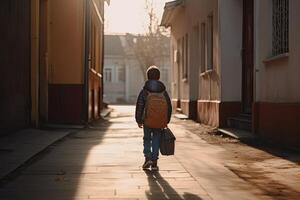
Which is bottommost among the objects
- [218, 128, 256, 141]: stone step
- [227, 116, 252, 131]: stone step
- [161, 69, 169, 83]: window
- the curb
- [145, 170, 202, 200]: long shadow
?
[145, 170, 202, 200]: long shadow

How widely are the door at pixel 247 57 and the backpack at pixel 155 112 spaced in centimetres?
747

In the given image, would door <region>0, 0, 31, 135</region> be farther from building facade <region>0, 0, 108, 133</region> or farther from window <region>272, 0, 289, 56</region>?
window <region>272, 0, 289, 56</region>

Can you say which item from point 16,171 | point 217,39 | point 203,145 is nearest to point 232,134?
point 203,145

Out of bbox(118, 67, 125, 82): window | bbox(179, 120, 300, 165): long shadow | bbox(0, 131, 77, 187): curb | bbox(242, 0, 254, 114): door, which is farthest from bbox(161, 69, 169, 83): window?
bbox(0, 131, 77, 187): curb

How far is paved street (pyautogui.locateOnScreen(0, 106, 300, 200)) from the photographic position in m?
7.45

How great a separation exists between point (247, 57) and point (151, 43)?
48.9m

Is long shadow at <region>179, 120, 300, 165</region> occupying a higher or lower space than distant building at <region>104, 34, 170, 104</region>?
lower

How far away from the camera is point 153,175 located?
8.93 meters

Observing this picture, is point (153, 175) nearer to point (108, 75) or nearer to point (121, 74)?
point (108, 75)

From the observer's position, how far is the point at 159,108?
973 centimetres

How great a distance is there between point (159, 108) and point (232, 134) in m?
5.50

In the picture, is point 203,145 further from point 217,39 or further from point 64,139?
point 217,39

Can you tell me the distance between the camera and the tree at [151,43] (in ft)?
206

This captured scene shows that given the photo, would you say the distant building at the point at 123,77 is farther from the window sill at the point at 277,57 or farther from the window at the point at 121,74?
the window sill at the point at 277,57
